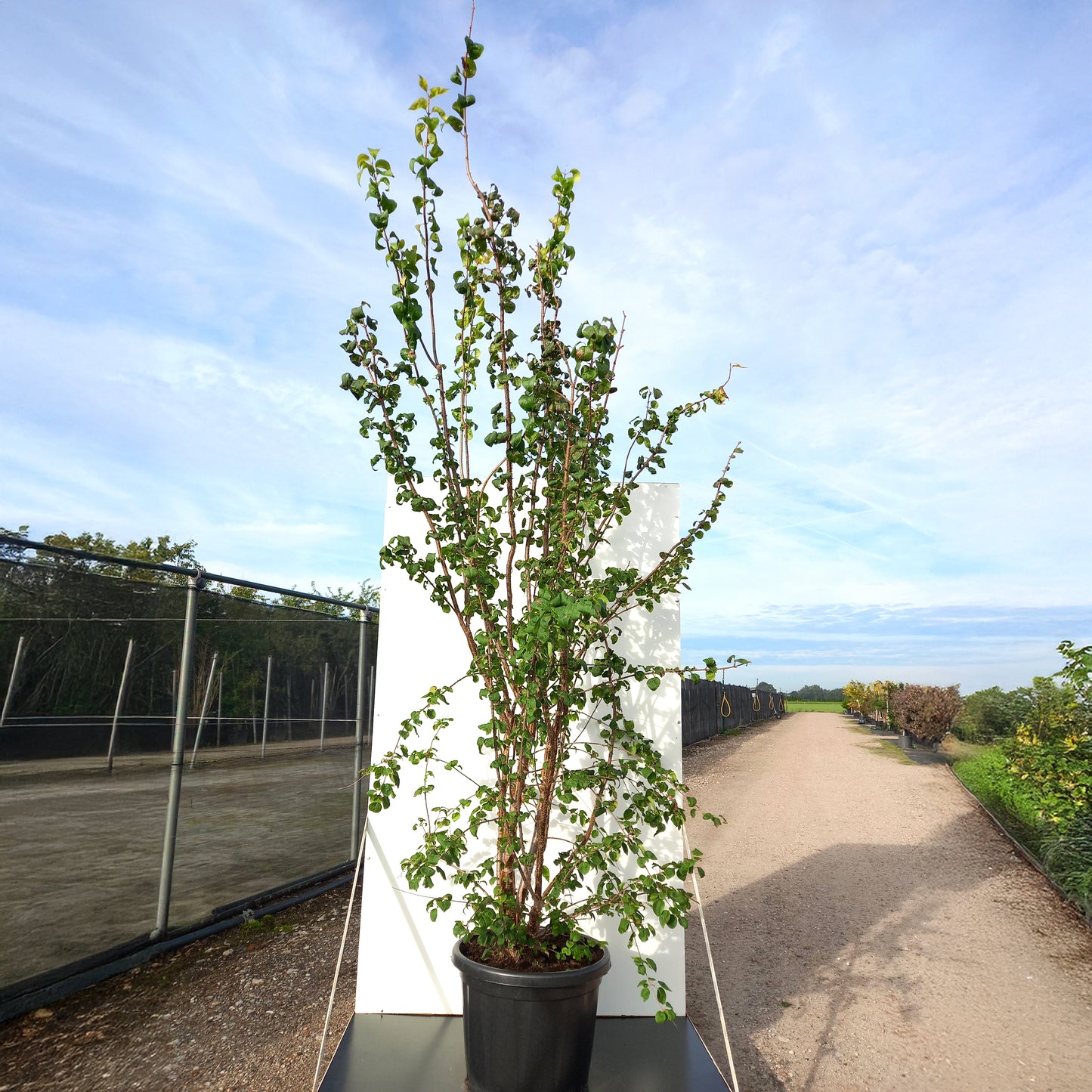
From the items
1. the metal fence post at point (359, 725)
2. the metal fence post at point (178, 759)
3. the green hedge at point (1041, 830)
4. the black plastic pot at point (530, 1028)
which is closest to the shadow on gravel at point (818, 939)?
the green hedge at point (1041, 830)

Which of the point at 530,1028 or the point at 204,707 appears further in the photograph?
the point at 204,707

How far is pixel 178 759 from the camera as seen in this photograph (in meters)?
4.32

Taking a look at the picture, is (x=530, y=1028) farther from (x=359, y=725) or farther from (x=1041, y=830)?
(x=1041, y=830)

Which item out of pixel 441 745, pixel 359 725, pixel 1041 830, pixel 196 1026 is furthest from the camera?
pixel 1041 830

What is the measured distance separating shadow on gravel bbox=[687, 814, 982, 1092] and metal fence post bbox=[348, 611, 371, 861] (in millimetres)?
2767

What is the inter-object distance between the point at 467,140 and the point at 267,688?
3.85m

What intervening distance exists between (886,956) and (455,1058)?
10.2ft

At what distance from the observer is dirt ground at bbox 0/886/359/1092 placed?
3.02 metres

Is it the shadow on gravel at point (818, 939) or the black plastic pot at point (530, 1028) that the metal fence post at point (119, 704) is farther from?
the shadow on gravel at point (818, 939)

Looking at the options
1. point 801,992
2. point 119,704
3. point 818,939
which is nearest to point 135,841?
point 119,704

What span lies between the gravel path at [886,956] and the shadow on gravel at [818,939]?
0.01 metres

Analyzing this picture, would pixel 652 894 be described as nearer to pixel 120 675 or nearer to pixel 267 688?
pixel 120 675

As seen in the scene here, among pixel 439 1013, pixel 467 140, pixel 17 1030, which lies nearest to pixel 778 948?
pixel 439 1013

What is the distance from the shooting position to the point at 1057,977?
14.4 feet
